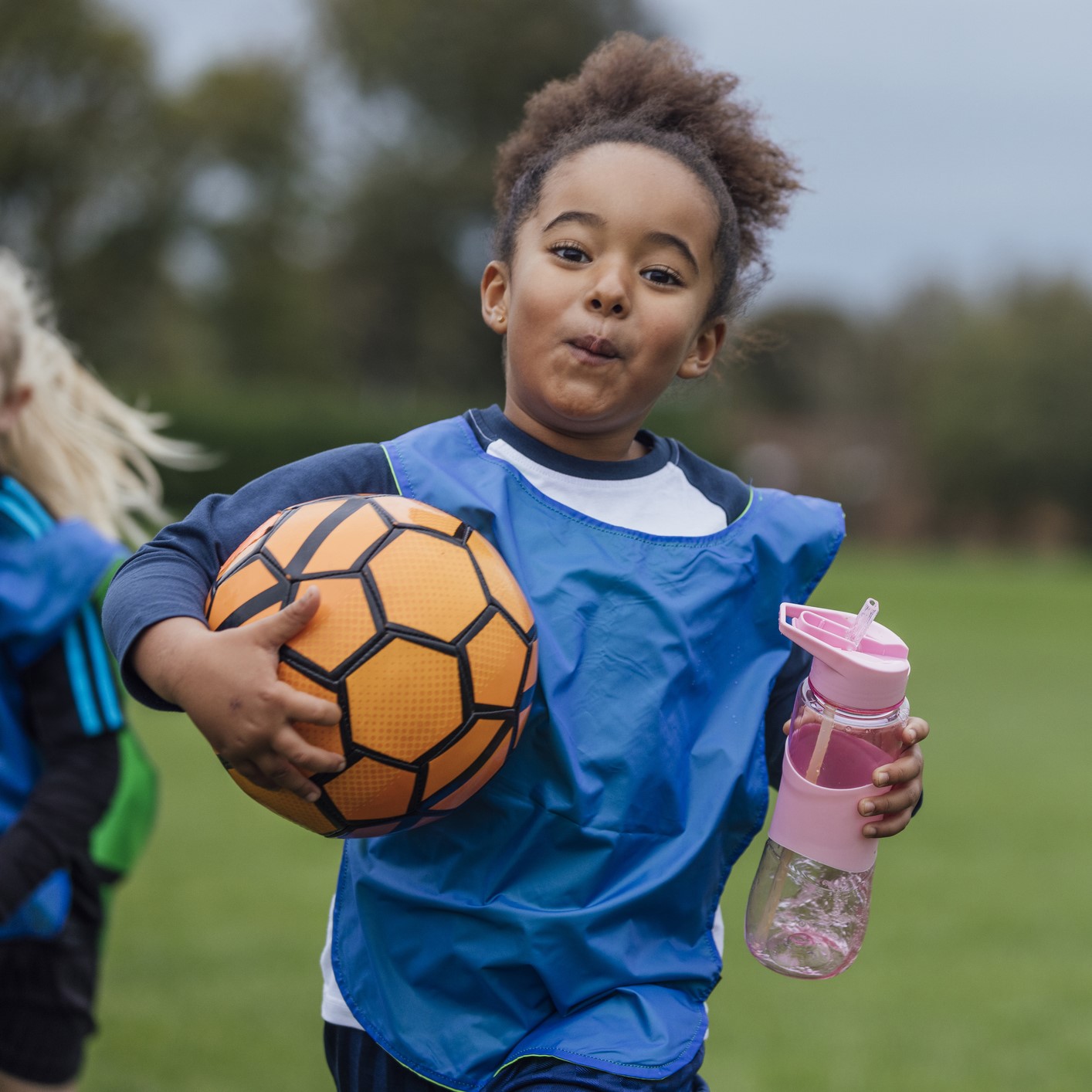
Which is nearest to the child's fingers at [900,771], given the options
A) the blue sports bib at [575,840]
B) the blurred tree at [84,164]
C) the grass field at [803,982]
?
the blue sports bib at [575,840]

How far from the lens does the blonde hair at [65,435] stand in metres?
3.77

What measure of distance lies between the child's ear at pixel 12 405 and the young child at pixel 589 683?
1460 mm

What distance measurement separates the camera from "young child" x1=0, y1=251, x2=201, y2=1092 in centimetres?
328

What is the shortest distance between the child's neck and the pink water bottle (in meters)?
0.49

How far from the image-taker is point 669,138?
2.73 m

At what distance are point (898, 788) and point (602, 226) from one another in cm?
110

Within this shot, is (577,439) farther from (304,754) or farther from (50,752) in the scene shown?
(50,752)

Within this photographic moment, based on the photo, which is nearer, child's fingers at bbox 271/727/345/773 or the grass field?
child's fingers at bbox 271/727/345/773

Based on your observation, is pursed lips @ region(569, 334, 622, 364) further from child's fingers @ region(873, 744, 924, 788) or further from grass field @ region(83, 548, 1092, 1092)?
grass field @ region(83, 548, 1092, 1092)

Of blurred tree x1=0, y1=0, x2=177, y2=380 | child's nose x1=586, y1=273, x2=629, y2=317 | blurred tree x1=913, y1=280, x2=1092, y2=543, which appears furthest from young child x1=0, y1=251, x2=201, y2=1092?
blurred tree x1=913, y1=280, x2=1092, y2=543

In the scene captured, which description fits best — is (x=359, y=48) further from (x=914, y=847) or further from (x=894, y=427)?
(x=914, y=847)

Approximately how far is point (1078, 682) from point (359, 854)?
16490mm

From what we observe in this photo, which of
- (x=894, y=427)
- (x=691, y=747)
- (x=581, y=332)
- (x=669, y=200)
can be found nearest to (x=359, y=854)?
(x=691, y=747)

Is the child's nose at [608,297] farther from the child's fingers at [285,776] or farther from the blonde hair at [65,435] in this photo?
the blonde hair at [65,435]
